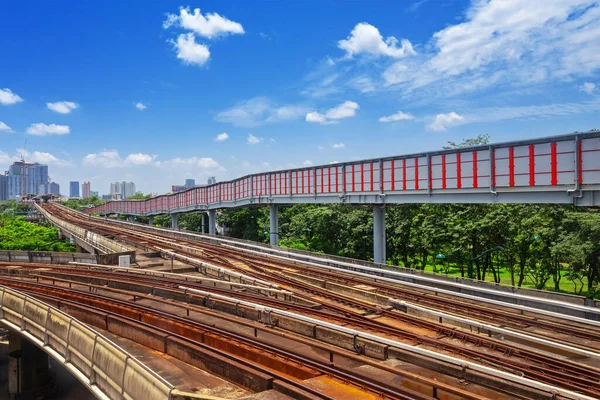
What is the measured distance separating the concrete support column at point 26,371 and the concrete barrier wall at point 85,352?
7582 millimetres

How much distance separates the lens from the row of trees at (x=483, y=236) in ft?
104

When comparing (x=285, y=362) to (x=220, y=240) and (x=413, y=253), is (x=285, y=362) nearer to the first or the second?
(x=220, y=240)

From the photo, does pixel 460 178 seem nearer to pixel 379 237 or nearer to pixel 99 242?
pixel 379 237

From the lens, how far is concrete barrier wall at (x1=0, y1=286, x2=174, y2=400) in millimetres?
8992

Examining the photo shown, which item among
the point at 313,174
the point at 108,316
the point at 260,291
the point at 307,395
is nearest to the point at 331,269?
the point at 260,291

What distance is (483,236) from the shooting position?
3756cm

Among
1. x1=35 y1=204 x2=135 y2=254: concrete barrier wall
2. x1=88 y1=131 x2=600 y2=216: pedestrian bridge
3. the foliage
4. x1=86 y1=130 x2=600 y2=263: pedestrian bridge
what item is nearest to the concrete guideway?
x1=86 y1=130 x2=600 y2=263: pedestrian bridge

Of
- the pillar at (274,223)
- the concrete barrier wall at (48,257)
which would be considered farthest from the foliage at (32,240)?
the pillar at (274,223)

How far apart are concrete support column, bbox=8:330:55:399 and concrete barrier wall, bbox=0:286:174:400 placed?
24.9 feet

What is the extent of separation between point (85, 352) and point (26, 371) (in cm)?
1610

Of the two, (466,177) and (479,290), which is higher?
(466,177)

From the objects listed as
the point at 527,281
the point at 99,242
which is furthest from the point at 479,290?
the point at 527,281

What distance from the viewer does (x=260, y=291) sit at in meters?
21.7

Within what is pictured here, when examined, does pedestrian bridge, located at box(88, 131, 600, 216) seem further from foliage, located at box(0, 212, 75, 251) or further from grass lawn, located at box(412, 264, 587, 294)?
foliage, located at box(0, 212, 75, 251)
